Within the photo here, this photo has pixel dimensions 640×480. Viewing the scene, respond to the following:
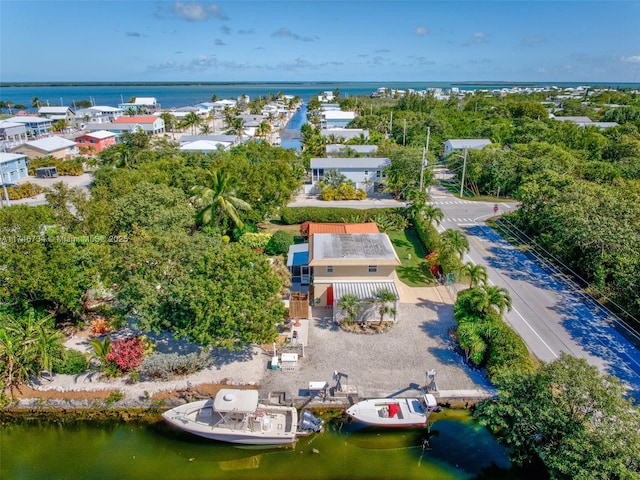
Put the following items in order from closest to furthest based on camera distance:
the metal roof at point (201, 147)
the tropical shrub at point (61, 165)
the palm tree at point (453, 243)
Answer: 1. the palm tree at point (453, 243)
2. the tropical shrub at point (61, 165)
3. the metal roof at point (201, 147)

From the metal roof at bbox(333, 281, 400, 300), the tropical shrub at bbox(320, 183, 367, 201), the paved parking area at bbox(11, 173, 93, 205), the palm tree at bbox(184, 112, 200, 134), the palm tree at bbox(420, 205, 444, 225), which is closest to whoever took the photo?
the metal roof at bbox(333, 281, 400, 300)

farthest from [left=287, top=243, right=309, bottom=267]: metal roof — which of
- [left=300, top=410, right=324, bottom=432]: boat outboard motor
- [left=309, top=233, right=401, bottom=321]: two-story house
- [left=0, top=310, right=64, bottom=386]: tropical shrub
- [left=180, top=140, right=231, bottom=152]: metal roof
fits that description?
[left=180, top=140, right=231, bottom=152]: metal roof

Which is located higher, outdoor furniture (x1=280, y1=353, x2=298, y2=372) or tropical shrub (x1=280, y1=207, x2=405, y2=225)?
tropical shrub (x1=280, y1=207, x2=405, y2=225)

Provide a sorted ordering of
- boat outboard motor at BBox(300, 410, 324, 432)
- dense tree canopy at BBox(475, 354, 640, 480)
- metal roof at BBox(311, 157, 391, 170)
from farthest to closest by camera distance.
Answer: metal roof at BBox(311, 157, 391, 170), boat outboard motor at BBox(300, 410, 324, 432), dense tree canopy at BBox(475, 354, 640, 480)

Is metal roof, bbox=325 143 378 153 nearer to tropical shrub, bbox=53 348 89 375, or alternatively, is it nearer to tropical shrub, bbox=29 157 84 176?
tropical shrub, bbox=29 157 84 176

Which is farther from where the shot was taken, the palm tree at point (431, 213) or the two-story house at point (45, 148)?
the two-story house at point (45, 148)

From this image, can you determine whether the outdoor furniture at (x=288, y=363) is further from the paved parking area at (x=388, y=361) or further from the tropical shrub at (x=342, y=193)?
the tropical shrub at (x=342, y=193)

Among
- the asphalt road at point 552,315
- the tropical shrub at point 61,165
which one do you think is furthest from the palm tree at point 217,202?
the tropical shrub at point 61,165
